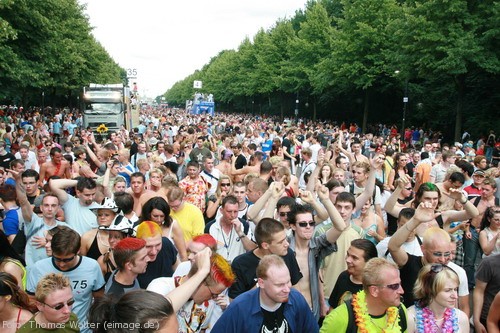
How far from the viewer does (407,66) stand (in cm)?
2900

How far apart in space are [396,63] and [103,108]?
18.7 m

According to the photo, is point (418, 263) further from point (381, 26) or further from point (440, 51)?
point (381, 26)

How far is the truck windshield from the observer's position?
32531 mm

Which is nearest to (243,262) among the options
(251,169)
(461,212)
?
(461,212)

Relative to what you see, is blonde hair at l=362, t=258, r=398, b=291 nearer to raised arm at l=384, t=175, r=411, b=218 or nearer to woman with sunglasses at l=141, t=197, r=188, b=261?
woman with sunglasses at l=141, t=197, r=188, b=261

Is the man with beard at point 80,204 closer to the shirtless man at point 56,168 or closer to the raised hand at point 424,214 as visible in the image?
the shirtless man at point 56,168

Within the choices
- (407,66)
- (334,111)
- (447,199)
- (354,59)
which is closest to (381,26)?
(354,59)

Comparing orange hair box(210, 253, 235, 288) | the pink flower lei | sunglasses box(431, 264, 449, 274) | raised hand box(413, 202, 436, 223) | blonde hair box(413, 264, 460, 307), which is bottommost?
the pink flower lei

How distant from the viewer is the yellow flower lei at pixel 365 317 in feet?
11.4

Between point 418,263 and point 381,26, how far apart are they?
32.9m

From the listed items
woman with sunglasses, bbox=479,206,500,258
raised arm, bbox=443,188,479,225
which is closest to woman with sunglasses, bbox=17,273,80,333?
raised arm, bbox=443,188,479,225

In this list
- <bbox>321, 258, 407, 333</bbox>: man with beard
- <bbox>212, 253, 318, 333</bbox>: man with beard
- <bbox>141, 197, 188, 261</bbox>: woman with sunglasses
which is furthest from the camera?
<bbox>141, 197, 188, 261</bbox>: woman with sunglasses

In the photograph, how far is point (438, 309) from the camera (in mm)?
3873

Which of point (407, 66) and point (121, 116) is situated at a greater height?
point (407, 66)
